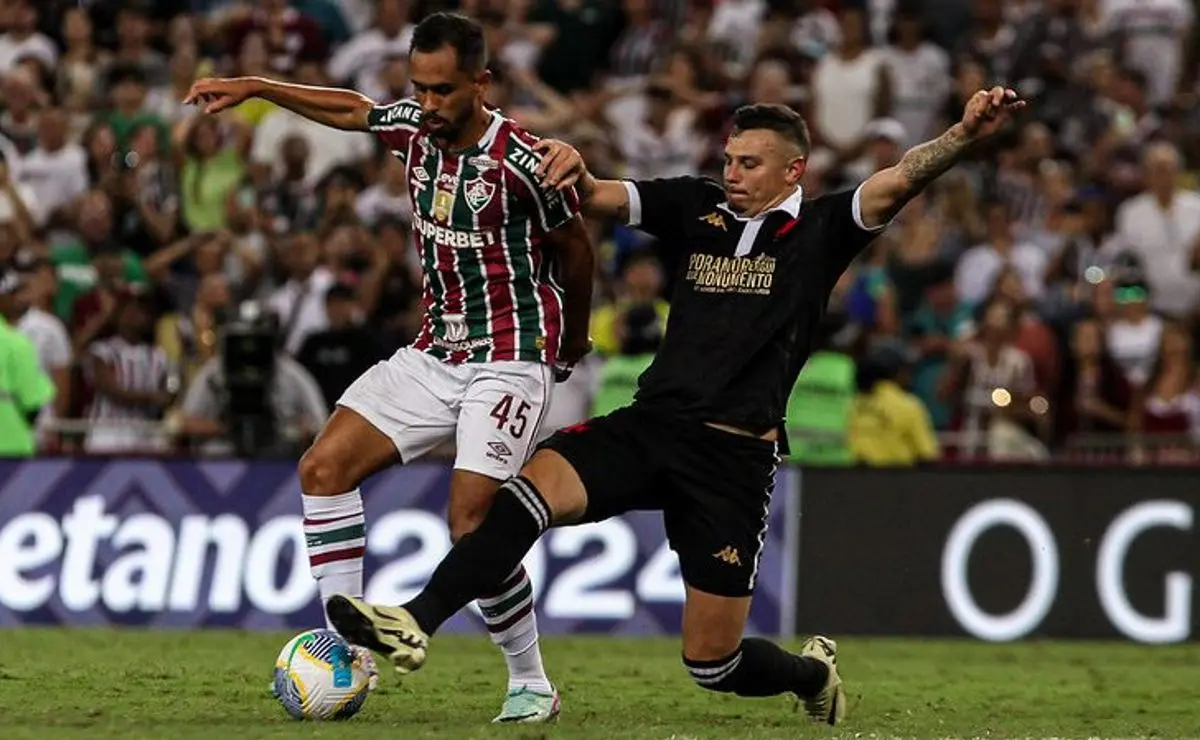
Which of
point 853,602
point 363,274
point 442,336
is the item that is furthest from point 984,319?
point 442,336

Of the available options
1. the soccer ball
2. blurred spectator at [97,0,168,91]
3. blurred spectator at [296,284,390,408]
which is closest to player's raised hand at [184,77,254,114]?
the soccer ball

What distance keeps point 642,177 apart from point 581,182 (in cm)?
1150

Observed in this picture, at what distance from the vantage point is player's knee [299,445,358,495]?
30.4ft

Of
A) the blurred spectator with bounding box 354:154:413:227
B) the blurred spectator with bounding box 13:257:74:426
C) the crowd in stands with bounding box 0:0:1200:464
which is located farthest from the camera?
the blurred spectator with bounding box 354:154:413:227

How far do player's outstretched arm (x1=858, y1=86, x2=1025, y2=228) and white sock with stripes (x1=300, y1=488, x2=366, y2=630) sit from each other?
222 centimetres

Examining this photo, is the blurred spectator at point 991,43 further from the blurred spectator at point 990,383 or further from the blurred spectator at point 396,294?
the blurred spectator at point 396,294

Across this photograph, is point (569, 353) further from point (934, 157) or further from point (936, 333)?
point (936, 333)

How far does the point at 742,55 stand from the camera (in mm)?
21828

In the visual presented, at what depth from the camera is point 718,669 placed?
364 inches

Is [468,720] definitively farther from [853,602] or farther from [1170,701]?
[853,602]

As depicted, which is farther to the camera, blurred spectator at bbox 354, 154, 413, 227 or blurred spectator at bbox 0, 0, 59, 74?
blurred spectator at bbox 0, 0, 59, 74

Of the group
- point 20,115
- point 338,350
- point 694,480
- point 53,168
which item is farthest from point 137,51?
point 694,480

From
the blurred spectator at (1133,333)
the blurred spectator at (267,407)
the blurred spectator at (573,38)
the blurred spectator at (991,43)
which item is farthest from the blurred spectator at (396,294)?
the blurred spectator at (991,43)

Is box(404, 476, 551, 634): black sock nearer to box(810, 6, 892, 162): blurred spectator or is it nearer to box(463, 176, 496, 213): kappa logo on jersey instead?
box(463, 176, 496, 213): kappa logo on jersey
